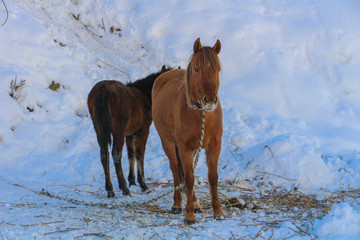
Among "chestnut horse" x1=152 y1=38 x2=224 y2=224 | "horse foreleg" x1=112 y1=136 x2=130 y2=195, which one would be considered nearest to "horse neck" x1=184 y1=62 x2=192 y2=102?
"chestnut horse" x1=152 y1=38 x2=224 y2=224

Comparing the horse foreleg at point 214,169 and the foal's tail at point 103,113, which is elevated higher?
the foal's tail at point 103,113

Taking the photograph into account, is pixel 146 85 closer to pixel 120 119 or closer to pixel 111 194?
pixel 120 119

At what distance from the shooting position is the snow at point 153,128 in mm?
4077

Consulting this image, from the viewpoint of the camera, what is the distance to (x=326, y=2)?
10.9 meters

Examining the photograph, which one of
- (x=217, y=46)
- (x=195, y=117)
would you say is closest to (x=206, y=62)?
(x=217, y=46)

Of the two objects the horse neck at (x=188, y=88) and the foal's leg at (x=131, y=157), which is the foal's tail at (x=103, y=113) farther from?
the horse neck at (x=188, y=88)

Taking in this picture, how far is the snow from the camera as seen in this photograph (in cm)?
408

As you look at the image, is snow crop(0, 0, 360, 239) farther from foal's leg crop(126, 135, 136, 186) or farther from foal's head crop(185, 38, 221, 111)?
foal's head crop(185, 38, 221, 111)

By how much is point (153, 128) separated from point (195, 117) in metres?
4.48

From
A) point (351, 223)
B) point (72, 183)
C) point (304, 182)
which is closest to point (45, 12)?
point (72, 183)

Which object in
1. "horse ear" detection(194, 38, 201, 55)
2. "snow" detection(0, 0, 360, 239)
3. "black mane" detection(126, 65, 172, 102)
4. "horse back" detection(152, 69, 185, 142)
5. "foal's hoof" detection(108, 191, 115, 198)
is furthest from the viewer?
"black mane" detection(126, 65, 172, 102)

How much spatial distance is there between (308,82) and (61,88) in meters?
5.94

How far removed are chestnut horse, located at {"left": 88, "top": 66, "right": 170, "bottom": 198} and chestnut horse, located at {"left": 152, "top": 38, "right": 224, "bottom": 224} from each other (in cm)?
148

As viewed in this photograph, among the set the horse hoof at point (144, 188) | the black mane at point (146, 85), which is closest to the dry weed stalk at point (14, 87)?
the black mane at point (146, 85)
